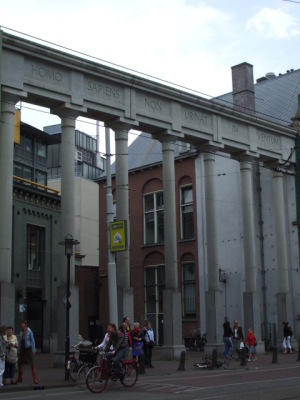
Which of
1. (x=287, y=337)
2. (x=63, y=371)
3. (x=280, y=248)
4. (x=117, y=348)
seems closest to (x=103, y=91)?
(x=63, y=371)

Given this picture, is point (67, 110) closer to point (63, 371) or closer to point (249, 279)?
point (63, 371)

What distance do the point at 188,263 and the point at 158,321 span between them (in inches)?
187

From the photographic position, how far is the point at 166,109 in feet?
96.9

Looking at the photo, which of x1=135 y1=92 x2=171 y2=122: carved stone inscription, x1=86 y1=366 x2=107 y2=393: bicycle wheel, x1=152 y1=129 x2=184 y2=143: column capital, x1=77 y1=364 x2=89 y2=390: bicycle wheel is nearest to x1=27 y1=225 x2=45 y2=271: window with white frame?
x1=152 y1=129 x2=184 y2=143: column capital

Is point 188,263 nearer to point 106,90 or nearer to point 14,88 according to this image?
point 106,90

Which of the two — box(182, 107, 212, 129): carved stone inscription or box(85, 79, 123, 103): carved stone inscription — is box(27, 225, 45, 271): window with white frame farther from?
box(85, 79, 123, 103): carved stone inscription

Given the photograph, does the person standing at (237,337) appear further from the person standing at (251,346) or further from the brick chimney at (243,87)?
the brick chimney at (243,87)

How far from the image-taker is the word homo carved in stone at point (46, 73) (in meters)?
24.7

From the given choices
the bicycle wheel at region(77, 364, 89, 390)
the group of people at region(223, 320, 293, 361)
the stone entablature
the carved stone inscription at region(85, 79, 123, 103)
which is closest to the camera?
the bicycle wheel at region(77, 364, 89, 390)

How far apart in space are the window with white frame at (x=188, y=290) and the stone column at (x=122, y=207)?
15.4 metres

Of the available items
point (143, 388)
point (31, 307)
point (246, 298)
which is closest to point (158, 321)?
point (31, 307)

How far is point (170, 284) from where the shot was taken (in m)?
28.2

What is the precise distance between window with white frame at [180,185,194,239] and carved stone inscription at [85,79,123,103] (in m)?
16.1

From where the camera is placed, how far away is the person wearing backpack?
108 ft
